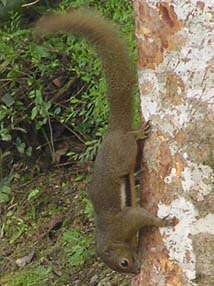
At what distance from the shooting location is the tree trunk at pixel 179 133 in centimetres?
287

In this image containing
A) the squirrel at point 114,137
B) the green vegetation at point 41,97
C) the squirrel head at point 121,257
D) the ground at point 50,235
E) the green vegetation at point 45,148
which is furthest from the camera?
the green vegetation at point 41,97

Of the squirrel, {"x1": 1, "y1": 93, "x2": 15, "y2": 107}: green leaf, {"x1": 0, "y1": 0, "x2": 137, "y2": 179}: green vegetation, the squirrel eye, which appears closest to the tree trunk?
the squirrel

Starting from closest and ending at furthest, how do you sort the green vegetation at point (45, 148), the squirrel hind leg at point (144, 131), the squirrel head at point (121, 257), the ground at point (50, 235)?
the squirrel hind leg at point (144, 131) < the squirrel head at point (121, 257) < the ground at point (50, 235) < the green vegetation at point (45, 148)

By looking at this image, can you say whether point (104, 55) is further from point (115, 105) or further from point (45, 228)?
point (45, 228)

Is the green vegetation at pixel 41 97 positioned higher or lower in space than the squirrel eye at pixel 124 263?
lower

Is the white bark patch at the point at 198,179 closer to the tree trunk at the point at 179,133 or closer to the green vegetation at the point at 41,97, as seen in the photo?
the tree trunk at the point at 179,133

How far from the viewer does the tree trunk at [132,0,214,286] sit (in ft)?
9.43

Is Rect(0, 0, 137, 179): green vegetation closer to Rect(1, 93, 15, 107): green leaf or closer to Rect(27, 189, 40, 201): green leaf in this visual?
Rect(1, 93, 15, 107): green leaf

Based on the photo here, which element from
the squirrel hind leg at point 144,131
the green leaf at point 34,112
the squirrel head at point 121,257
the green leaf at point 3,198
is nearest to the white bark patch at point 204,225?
the squirrel hind leg at point 144,131

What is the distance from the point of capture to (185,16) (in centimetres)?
288

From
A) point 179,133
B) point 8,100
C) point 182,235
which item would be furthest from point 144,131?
point 8,100

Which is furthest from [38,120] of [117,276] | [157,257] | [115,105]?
[157,257]

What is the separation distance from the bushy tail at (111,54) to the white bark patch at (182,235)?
78 centimetres

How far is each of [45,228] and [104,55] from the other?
9.95ft
